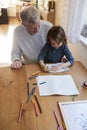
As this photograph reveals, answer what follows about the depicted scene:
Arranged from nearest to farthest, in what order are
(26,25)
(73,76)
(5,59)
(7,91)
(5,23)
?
(7,91), (73,76), (26,25), (5,59), (5,23)

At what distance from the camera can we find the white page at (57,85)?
3.69ft

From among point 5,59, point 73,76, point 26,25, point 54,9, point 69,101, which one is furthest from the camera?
point 54,9

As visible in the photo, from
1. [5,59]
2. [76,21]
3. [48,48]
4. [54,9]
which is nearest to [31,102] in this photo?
[48,48]

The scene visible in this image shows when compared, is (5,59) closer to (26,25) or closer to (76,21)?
(76,21)

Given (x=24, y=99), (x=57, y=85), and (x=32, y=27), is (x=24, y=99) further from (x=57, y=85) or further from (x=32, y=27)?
(x=32, y=27)

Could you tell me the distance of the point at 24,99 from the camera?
3.52 feet

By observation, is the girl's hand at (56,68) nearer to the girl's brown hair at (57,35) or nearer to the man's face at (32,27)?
the girl's brown hair at (57,35)

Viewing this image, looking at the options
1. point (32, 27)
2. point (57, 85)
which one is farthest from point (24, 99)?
point (32, 27)

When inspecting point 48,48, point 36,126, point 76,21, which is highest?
point 76,21

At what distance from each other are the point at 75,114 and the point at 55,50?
28.5 inches

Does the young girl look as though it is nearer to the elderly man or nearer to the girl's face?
the girl's face

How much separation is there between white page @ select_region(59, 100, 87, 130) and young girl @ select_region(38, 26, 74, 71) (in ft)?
1.38

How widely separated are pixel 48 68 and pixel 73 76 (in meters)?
0.20

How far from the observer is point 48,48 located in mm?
1554
